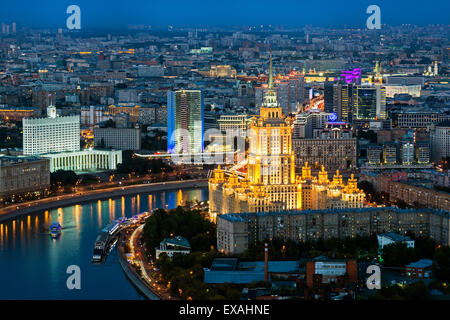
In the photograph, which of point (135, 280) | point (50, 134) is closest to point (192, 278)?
point (135, 280)

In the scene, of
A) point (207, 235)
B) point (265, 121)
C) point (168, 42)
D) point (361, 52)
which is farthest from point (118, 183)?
point (168, 42)

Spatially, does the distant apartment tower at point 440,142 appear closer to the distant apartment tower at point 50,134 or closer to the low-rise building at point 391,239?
the distant apartment tower at point 50,134

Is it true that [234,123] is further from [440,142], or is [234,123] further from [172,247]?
[172,247]

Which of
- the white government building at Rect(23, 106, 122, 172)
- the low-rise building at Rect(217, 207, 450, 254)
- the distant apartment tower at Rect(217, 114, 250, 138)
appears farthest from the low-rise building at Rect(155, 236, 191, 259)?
the distant apartment tower at Rect(217, 114, 250, 138)

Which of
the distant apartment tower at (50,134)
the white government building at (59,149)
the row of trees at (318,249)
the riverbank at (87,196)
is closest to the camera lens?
the row of trees at (318,249)

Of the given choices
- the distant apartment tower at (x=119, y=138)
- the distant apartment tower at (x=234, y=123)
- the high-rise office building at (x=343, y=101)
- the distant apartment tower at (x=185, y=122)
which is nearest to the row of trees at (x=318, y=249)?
the distant apartment tower at (x=185, y=122)

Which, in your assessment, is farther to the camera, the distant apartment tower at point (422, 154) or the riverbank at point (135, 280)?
the distant apartment tower at point (422, 154)

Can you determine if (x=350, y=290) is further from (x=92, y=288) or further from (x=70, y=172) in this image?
(x=70, y=172)

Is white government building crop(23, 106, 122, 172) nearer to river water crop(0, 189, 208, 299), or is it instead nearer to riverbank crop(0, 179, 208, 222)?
riverbank crop(0, 179, 208, 222)

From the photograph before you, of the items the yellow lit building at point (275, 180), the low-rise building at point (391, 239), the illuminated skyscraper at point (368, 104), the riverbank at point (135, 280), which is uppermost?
the illuminated skyscraper at point (368, 104)
